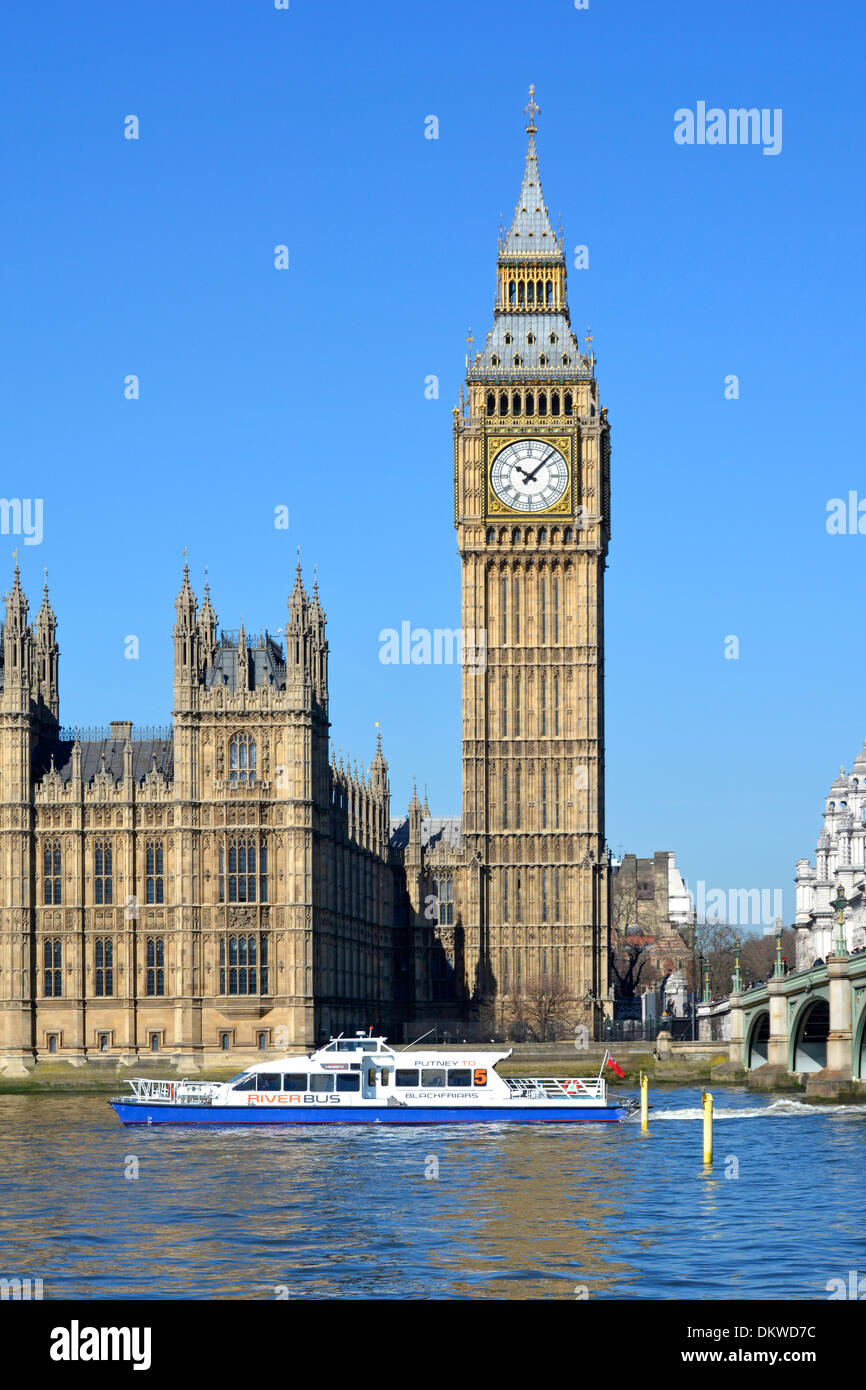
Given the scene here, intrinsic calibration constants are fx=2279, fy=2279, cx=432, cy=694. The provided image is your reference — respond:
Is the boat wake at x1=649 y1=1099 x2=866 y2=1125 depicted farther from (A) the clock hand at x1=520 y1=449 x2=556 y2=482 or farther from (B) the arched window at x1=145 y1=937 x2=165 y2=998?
(A) the clock hand at x1=520 y1=449 x2=556 y2=482

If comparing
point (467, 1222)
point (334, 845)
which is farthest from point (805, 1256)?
point (334, 845)

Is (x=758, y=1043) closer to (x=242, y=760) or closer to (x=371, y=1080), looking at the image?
(x=242, y=760)

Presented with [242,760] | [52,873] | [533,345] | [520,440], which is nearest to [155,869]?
[52,873]

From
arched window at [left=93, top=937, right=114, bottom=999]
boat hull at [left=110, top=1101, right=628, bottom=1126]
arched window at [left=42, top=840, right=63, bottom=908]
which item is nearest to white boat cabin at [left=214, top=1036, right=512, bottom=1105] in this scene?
boat hull at [left=110, top=1101, right=628, bottom=1126]

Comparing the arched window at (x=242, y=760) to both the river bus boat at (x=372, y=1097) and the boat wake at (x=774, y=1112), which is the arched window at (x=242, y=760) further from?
the boat wake at (x=774, y=1112)

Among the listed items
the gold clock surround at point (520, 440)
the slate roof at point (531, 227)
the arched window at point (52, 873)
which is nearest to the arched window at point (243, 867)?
the arched window at point (52, 873)
